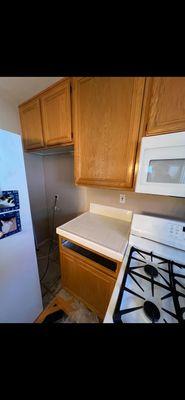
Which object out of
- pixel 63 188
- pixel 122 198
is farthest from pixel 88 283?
pixel 63 188

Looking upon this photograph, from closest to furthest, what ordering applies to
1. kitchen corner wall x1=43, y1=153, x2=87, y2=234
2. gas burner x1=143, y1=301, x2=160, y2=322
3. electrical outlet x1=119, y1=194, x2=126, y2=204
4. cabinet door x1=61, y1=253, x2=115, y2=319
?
gas burner x1=143, y1=301, x2=160, y2=322
cabinet door x1=61, y1=253, x2=115, y2=319
electrical outlet x1=119, y1=194, x2=126, y2=204
kitchen corner wall x1=43, y1=153, x2=87, y2=234

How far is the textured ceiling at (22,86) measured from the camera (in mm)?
1078

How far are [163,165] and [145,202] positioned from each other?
1.63 ft

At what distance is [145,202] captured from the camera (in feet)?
3.92

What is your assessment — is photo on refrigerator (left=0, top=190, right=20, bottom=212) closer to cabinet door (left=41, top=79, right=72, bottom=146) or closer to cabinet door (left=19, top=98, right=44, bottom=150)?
cabinet door (left=41, top=79, right=72, bottom=146)

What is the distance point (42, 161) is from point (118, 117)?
153cm

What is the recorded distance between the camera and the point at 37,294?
1092mm

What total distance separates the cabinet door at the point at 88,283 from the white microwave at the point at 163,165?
2.42 feet

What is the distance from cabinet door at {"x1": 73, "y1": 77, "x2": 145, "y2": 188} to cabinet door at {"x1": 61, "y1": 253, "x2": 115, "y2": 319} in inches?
28.4

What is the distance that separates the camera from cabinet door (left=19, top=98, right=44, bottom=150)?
1.31 metres

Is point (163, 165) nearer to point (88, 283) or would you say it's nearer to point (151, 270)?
point (151, 270)

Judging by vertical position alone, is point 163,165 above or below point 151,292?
above

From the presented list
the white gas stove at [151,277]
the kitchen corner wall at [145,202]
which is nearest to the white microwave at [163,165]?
the white gas stove at [151,277]

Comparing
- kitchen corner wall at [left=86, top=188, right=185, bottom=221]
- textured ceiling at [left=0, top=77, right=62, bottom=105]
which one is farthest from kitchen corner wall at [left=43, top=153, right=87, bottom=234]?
textured ceiling at [left=0, top=77, right=62, bottom=105]
